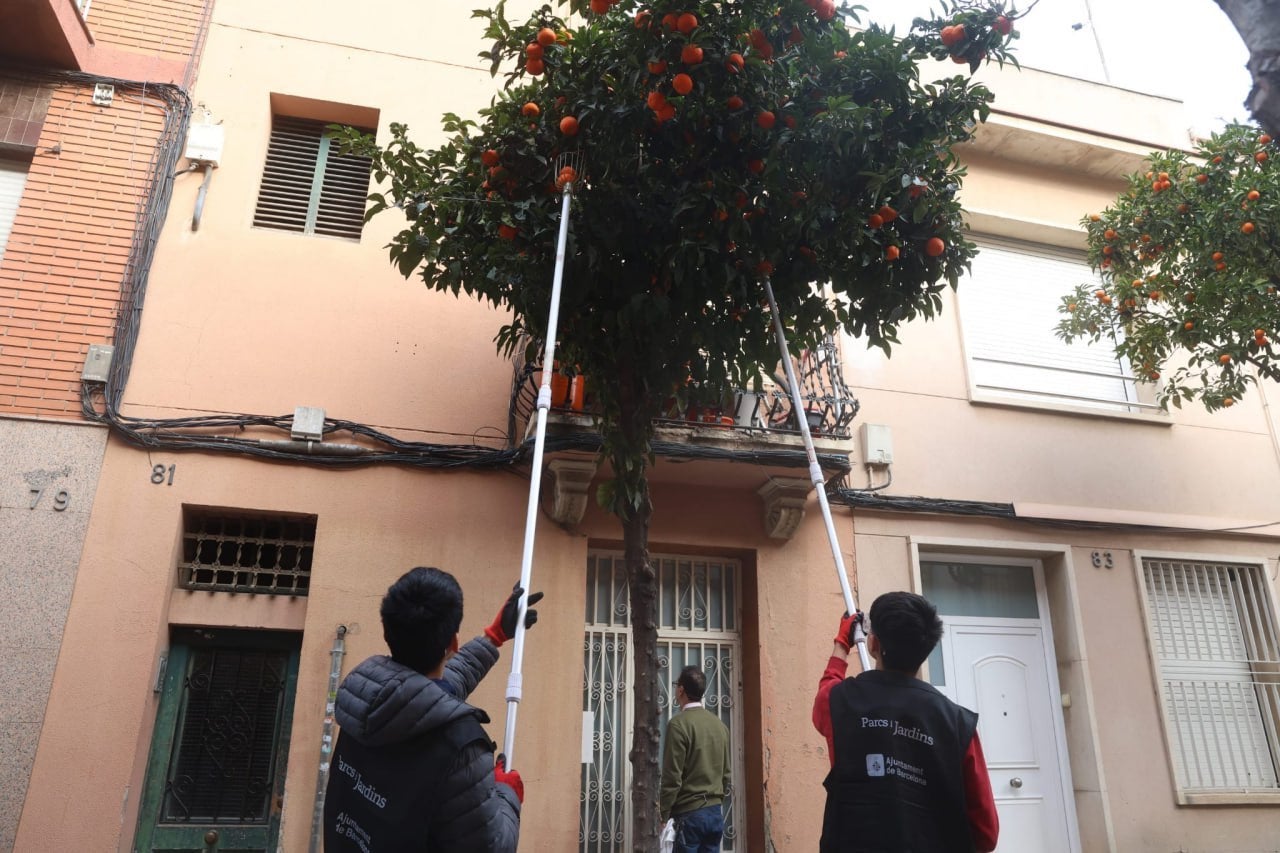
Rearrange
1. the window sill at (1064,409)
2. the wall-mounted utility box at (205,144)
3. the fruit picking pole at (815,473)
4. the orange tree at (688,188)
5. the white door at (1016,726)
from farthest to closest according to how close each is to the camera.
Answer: the window sill at (1064,409) < the white door at (1016,726) < the wall-mounted utility box at (205,144) < the orange tree at (688,188) < the fruit picking pole at (815,473)

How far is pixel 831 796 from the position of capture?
2.92m

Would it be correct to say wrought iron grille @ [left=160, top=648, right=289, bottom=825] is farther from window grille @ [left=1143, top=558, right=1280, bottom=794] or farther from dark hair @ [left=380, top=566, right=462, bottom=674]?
window grille @ [left=1143, top=558, right=1280, bottom=794]

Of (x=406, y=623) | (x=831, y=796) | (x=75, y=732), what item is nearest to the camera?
(x=406, y=623)

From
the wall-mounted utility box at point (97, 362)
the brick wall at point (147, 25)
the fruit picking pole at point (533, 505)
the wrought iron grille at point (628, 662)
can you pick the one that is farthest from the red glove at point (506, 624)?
the brick wall at point (147, 25)

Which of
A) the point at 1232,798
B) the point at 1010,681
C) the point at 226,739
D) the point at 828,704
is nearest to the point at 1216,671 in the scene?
the point at 1232,798

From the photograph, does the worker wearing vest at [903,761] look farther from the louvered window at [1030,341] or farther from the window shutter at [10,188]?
the window shutter at [10,188]

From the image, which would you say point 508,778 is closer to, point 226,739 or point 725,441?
point 725,441

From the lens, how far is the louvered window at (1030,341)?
852cm

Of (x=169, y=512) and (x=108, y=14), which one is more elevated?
(x=108, y=14)

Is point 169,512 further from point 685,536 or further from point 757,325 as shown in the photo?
point 757,325

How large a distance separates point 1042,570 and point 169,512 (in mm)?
6961

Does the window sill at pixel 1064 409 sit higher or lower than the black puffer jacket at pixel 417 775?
higher

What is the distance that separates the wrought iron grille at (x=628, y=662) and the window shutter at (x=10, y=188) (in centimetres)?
501

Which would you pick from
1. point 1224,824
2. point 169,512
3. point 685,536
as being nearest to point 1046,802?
point 1224,824
